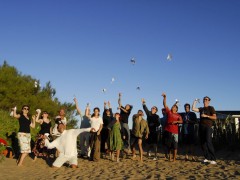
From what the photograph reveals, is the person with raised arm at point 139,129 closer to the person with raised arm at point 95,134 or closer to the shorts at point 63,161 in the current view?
the person with raised arm at point 95,134

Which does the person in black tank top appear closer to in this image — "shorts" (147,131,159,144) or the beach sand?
the beach sand

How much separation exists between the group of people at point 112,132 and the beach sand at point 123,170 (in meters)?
0.41

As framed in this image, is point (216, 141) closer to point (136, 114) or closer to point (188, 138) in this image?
point (188, 138)

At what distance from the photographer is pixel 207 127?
10320 millimetres

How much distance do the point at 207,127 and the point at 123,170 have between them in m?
2.81

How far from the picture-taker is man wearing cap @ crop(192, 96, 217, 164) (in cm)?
1030

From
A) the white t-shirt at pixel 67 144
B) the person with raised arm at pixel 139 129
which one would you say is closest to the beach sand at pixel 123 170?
the white t-shirt at pixel 67 144

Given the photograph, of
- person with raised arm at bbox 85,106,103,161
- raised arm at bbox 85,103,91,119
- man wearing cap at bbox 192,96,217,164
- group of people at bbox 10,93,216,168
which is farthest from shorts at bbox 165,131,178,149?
raised arm at bbox 85,103,91,119

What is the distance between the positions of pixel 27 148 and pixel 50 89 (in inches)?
781

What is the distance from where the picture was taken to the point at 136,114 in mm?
12195

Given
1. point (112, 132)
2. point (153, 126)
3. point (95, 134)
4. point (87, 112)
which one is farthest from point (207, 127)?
point (87, 112)

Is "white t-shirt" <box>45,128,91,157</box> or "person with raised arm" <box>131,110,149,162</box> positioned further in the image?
"person with raised arm" <box>131,110,149,162</box>

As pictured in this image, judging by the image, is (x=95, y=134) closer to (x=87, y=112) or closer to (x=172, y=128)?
(x=87, y=112)

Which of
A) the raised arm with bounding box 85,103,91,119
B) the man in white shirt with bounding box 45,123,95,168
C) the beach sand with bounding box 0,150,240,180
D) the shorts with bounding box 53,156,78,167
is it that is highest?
the raised arm with bounding box 85,103,91,119
